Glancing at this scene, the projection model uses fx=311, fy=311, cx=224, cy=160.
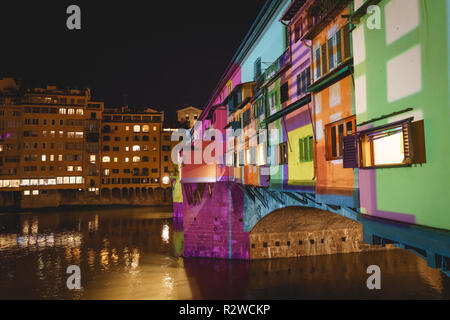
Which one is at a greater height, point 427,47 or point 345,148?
point 427,47

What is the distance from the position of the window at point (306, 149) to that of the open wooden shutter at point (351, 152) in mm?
2885

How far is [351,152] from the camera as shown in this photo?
813cm

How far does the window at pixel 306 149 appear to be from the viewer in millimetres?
11320

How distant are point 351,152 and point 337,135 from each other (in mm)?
1534

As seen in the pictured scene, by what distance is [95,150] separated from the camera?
220 feet

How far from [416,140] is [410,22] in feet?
8.00

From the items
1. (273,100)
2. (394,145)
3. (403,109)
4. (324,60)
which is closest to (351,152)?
(394,145)

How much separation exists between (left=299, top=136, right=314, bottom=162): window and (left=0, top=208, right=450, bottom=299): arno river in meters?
10.0

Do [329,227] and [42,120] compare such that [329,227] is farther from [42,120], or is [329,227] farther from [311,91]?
[42,120]

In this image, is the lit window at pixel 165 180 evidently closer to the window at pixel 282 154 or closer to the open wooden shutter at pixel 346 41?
the window at pixel 282 154

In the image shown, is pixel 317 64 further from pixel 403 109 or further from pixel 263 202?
pixel 263 202

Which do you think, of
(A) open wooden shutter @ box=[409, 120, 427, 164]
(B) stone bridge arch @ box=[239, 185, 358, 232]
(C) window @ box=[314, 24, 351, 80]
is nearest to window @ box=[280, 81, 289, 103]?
(C) window @ box=[314, 24, 351, 80]

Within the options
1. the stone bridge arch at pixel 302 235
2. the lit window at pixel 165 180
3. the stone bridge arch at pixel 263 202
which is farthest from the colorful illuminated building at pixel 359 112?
the lit window at pixel 165 180
